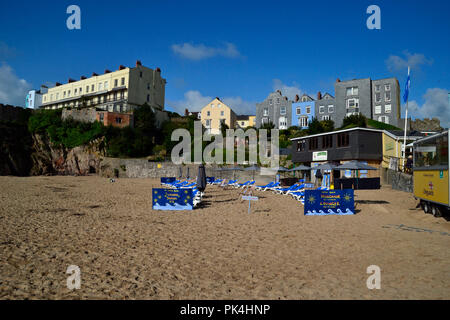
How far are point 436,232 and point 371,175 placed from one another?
62.5ft

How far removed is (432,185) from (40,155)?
165ft

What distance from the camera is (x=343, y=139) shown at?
28.1 meters

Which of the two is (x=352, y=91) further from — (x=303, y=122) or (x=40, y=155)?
(x=40, y=155)

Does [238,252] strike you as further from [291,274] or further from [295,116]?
[295,116]

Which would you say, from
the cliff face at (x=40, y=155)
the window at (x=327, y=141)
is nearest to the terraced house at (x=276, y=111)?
the window at (x=327, y=141)

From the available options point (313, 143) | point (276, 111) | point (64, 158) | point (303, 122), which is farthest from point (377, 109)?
point (64, 158)

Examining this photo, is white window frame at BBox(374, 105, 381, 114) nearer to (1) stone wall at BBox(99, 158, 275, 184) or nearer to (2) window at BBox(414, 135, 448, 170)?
(1) stone wall at BBox(99, 158, 275, 184)

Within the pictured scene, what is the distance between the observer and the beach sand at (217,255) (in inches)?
165

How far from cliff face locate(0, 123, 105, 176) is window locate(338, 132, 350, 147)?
34120 millimetres

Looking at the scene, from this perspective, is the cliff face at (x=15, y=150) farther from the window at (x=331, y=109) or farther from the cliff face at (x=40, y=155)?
the window at (x=331, y=109)

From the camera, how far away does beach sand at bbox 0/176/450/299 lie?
4199mm

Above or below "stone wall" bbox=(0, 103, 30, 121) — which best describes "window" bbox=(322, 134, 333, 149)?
below

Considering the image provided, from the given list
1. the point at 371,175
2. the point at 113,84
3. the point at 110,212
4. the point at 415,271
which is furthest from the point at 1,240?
the point at 113,84

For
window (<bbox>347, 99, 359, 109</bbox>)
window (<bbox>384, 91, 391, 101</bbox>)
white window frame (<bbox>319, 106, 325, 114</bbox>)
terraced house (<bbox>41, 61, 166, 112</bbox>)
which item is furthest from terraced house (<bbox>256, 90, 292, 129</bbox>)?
terraced house (<bbox>41, 61, 166, 112</bbox>)
